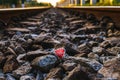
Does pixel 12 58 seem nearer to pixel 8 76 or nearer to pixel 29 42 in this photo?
pixel 8 76

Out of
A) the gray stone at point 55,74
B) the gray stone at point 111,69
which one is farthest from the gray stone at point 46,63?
the gray stone at point 111,69

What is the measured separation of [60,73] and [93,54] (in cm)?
75

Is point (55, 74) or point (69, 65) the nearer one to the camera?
point (55, 74)

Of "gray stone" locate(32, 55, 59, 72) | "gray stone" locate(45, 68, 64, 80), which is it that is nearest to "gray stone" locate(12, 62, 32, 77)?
"gray stone" locate(32, 55, 59, 72)

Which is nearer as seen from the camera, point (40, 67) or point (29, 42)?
point (40, 67)

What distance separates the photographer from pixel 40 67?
227cm

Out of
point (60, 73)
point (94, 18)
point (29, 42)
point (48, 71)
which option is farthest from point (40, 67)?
point (94, 18)

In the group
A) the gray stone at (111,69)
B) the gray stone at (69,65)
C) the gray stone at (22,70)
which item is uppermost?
the gray stone at (69,65)

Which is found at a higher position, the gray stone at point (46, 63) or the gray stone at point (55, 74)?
the gray stone at point (46, 63)

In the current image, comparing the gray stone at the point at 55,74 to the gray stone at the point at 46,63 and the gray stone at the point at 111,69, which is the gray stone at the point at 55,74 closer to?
the gray stone at the point at 46,63

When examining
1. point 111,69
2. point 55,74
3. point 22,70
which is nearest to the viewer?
point 55,74

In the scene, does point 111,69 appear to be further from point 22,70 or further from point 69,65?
point 22,70

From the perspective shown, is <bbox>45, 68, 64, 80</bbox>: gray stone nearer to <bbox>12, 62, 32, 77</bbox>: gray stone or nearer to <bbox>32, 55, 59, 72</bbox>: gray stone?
<bbox>32, 55, 59, 72</bbox>: gray stone

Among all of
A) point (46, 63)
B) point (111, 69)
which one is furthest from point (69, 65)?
point (111, 69)
